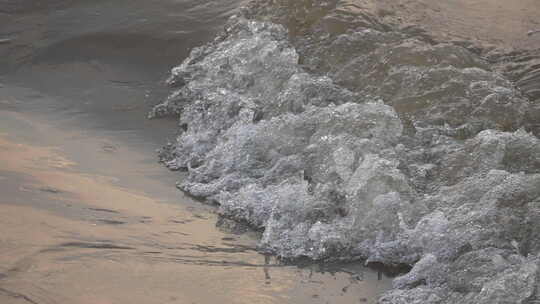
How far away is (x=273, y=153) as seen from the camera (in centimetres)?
445

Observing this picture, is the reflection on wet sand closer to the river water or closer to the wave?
the river water

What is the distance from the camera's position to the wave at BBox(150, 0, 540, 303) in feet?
11.3


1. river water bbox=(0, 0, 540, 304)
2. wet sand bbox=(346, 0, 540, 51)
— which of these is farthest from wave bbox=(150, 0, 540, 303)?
wet sand bbox=(346, 0, 540, 51)

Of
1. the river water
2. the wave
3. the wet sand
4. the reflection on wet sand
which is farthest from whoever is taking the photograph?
the wet sand

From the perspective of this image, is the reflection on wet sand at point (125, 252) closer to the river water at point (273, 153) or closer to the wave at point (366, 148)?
the river water at point (273, 153)

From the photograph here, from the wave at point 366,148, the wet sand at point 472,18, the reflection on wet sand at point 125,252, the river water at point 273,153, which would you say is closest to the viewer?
the reflection on wet sand at point 125,252

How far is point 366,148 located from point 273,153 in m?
0.49

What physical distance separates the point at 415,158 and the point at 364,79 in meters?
0.92

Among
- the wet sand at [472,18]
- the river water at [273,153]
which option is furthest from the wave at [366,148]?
the wet sand at [472,18]

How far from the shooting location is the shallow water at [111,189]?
326 centimetres

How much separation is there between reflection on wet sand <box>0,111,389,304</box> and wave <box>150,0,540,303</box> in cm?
16

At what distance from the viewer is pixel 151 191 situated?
424cm

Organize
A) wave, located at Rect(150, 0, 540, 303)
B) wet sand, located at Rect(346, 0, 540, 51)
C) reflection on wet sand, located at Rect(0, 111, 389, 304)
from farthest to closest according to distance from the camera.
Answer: wet sand, located at Rect(346, 0, 540, 51)
wave, located at Rect(150, 0, 540, 303)
reflection on wet sand, located at Rect(0, 111, 389, 304)

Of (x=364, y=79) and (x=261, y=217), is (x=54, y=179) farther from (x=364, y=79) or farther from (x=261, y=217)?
(x=364, y=79)
